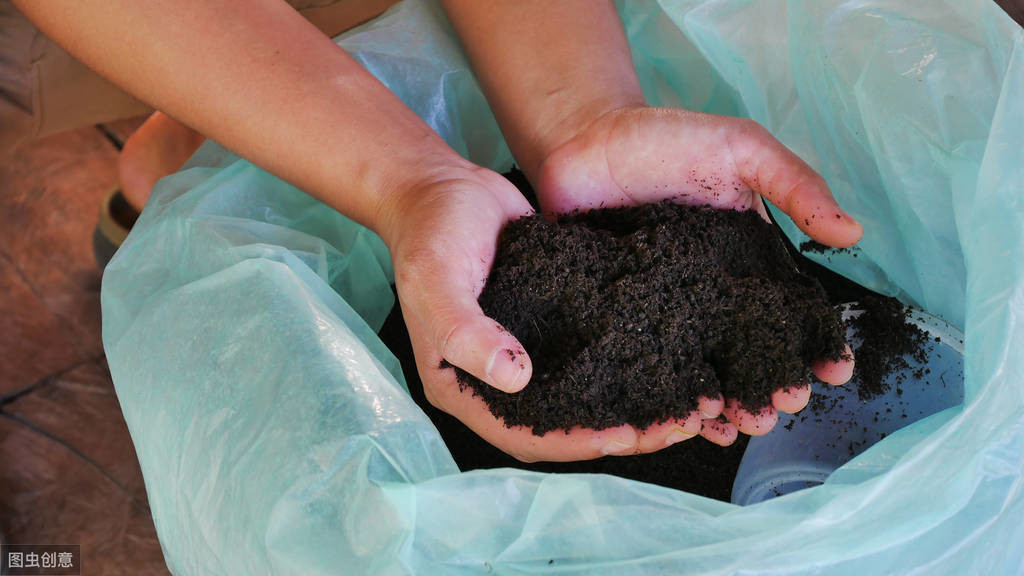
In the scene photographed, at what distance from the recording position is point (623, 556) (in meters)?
0.47

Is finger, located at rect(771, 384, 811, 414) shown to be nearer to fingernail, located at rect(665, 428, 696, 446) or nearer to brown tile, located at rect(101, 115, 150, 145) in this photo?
fingernail, located at rect(665, 428, 696, 446)

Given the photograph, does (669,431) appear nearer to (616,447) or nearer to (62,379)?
(616,447)

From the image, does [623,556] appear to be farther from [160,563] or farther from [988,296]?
[160,563]

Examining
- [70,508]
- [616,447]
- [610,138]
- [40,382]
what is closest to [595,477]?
[616,447]

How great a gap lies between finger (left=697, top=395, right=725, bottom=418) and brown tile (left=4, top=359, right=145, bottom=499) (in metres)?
0.85

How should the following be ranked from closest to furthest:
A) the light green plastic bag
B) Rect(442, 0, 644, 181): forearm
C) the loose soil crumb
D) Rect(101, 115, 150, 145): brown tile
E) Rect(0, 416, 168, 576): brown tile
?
the light green plastic bag → the loose soil crumb → Rect(442, 0, 644, 181): forearm → Rect(0, 416, 168, 576): brown tile → Rect(101, 115, 150, 145): brown tile

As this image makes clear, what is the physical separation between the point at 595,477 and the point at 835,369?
24cm

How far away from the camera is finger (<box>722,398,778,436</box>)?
59 cm

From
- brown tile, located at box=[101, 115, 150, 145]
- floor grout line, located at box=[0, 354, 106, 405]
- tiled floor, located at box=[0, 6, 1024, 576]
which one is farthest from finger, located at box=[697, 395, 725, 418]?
brown tile, located at box=[101, 115, 150, 145]

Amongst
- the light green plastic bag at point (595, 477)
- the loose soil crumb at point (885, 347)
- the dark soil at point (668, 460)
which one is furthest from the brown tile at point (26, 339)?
the loose soil crumb at point (885, 347)

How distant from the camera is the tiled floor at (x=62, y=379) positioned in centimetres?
108

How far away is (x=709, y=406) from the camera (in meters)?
0.59

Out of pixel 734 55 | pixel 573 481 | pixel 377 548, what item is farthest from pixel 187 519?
pixel 734 55

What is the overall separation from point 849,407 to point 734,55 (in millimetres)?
356
